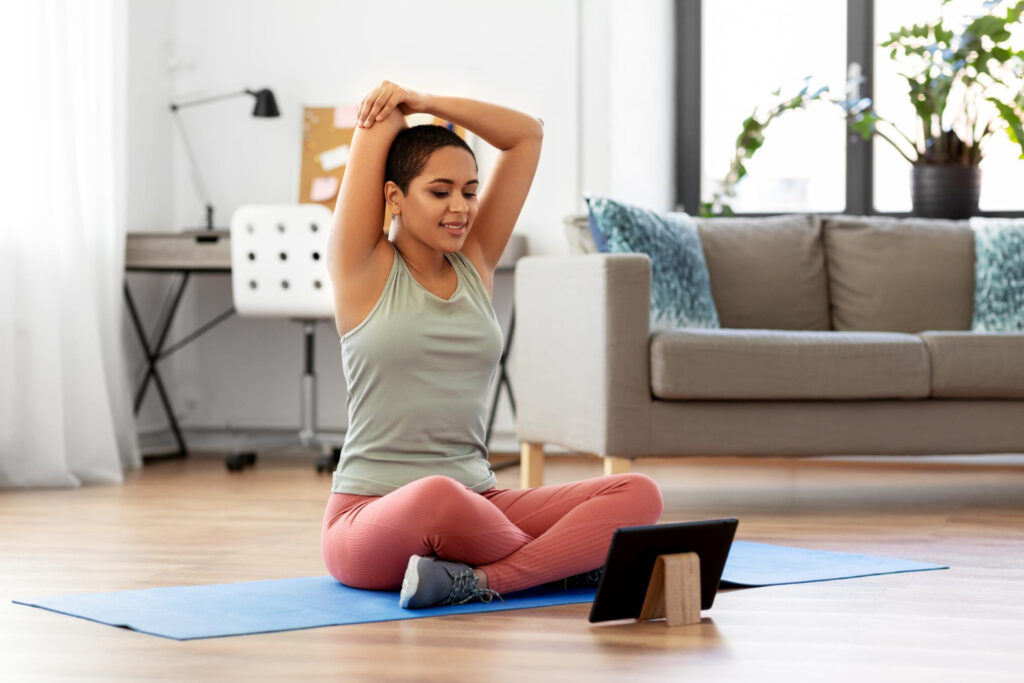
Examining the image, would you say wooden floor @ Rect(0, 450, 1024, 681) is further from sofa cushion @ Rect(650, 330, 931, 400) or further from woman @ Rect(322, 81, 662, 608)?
sofa cushion @ Rect(650, 330, 931, 400)

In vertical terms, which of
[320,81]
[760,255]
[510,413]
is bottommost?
[510,413]

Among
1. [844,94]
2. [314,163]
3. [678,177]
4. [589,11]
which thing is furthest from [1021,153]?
[314,163]

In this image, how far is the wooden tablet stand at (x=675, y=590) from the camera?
1832 millimetres

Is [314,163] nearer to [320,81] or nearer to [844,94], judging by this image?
[320,81]

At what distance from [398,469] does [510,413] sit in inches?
105

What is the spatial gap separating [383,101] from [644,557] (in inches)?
30.4

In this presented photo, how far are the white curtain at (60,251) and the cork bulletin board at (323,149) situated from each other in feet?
2.46

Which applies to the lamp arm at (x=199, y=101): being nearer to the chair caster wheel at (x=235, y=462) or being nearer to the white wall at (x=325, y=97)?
the white wall at (x=325, y=97)

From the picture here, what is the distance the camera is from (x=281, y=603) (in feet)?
6.58

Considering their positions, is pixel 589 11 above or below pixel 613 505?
above

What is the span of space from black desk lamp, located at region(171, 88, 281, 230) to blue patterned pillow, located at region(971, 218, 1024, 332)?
7.97 feet

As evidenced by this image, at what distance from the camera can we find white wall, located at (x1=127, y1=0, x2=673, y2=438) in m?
4.63

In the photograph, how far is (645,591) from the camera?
186 cm

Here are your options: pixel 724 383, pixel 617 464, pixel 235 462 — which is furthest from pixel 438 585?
pixel 235 462
